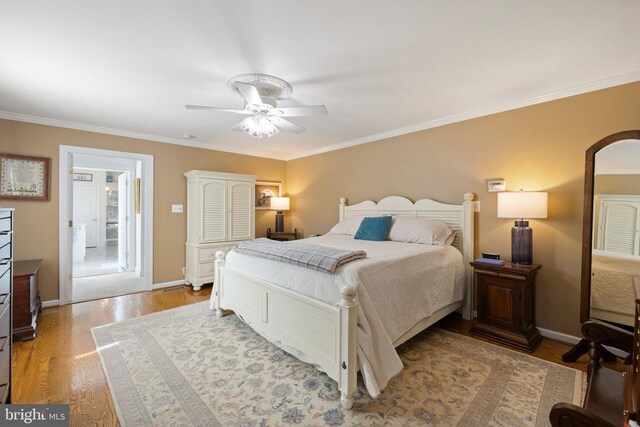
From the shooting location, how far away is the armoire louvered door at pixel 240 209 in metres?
4.62

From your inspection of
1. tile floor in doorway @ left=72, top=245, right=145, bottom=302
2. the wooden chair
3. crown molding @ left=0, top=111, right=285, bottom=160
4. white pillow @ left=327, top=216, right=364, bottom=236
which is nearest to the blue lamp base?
the wooden chair

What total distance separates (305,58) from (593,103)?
2567 millimetres

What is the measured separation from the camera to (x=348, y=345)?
1703mm

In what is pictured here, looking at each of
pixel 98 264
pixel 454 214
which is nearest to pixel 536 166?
pixel 454 214

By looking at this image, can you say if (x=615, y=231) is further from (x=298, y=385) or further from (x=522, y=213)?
(x=298, y=385)

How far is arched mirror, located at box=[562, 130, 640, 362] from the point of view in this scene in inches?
90.4

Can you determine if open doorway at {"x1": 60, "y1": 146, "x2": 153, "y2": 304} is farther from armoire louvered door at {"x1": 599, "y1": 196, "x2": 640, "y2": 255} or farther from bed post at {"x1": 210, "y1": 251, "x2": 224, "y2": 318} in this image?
armoire louvered door at {"x1": 599, "y1": 196, "x2": 640, "y2": 255}

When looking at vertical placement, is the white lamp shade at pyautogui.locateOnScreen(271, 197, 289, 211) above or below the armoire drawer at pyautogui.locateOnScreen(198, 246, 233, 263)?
above

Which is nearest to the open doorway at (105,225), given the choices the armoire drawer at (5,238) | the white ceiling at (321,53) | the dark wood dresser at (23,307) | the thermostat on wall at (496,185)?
the dark wood dresser at (23,307)

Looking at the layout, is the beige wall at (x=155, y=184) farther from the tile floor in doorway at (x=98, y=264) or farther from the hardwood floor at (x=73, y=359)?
the tile floor in doorway at (x=98, y=264)

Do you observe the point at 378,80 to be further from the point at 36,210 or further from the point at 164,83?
the point at 36,210

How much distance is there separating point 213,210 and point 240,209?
47cm

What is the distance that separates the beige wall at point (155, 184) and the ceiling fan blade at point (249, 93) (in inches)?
106

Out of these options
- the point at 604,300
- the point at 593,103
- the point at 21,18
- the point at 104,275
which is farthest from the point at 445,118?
the point at 104,275
